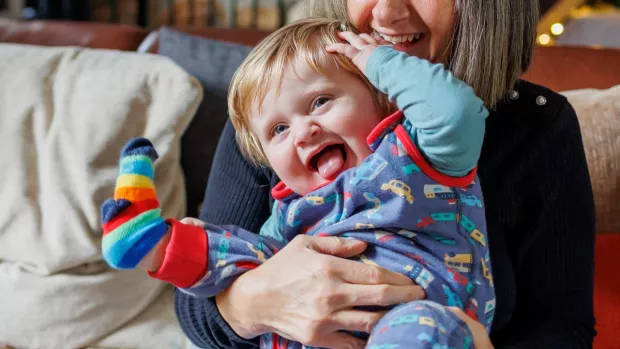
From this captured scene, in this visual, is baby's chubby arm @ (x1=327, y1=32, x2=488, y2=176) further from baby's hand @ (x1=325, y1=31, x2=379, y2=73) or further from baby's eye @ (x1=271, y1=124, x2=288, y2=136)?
baby's eye @ (x1=271, y1=124, x2=288, y2=136)

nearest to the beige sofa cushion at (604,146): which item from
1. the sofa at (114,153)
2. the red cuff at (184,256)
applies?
the sofa at (114,153)

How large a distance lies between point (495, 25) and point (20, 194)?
126cm

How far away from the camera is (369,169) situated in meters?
0.99

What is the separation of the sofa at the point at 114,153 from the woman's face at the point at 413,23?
0.64 metres

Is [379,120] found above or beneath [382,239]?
above

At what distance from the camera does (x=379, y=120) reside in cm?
105

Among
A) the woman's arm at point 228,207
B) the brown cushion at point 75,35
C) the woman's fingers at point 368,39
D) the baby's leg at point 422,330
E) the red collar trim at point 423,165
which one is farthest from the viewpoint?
the brown cushion at point 75,35

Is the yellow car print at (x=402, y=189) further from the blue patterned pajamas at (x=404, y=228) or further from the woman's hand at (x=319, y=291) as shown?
the woman's hand at (x=319, y=291)

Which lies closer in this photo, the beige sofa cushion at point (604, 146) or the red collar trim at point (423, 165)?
the red collar trim at point (423, 165)

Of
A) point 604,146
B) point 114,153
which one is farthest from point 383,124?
point 114,153

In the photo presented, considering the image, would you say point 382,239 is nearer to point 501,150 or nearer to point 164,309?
point 501,150

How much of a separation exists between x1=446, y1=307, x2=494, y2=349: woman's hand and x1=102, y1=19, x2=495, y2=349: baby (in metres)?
0.02

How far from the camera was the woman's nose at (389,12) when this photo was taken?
3.59 feet

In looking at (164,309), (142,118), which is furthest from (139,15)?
(164,309)
